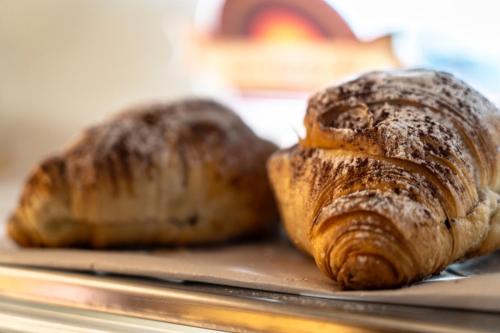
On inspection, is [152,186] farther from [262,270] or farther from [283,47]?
[283,47]

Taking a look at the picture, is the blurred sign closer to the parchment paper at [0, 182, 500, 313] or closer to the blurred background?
the blurred background

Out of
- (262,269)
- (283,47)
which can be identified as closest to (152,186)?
(262,269)

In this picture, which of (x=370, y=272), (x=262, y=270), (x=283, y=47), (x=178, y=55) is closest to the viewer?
(x=370, y=272)

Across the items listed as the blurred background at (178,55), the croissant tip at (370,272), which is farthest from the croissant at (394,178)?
the blurred background at (178,55)

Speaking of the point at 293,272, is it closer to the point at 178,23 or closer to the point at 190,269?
the point at 190,269

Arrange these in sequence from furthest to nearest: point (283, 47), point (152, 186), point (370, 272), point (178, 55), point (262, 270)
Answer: point (178, 55)
point (283, 47)
point (152, 186)
point (262, 270)
point (370, 272)

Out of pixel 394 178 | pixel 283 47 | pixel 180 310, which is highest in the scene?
pixel 283 47

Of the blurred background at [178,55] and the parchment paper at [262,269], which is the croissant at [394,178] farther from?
the blurred background at [178,55]
